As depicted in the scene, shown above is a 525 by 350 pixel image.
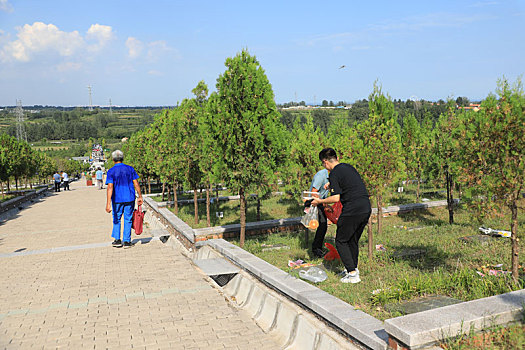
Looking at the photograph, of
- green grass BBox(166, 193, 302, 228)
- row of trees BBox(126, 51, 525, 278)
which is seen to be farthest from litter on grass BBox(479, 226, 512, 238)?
green grass BBox(166, 193, 302, 228)

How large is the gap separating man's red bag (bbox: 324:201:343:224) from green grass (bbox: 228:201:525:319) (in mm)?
744

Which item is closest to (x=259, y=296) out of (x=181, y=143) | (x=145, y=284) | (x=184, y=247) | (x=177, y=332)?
(x=177, y=332)

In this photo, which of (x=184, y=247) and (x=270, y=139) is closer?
(x=270, y=139)

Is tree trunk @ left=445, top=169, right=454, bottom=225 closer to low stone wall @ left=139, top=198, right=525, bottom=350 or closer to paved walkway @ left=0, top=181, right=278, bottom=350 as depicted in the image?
low stone wall @ left=139, top=198, right=525, bottom=350


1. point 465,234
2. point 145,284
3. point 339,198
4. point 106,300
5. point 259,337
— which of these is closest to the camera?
point 259,337

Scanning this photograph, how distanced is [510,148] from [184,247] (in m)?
7.00

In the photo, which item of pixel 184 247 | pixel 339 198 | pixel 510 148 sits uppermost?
pixel 510 148

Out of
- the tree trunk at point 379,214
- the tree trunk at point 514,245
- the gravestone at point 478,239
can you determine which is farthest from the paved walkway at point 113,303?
the gravestone at point 478,239

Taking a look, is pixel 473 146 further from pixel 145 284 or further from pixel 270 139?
pixel 145 284

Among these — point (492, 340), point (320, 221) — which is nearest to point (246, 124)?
point (320, 221)

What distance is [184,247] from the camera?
920cm

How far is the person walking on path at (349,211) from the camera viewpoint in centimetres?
514

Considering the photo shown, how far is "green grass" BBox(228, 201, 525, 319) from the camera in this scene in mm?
4449

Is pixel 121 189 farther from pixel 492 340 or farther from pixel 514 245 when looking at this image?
pixel 492 340
